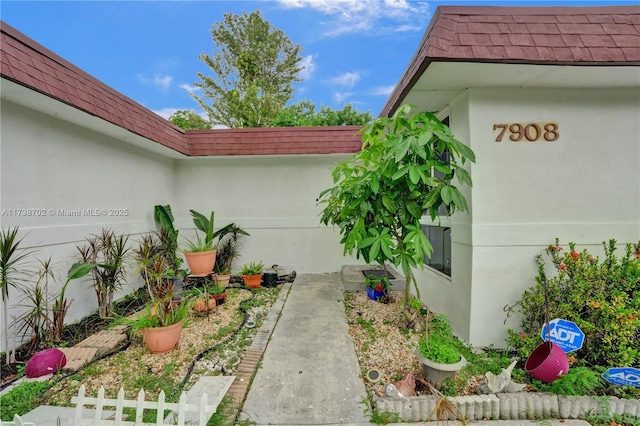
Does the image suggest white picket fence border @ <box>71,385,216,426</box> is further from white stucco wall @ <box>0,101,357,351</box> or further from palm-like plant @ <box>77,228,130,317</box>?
palm-like plant @ <box>77,228,130,317</box>

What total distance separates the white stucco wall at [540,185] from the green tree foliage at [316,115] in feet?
40.2

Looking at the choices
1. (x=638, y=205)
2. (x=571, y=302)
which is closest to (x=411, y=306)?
(x=571, y=302)

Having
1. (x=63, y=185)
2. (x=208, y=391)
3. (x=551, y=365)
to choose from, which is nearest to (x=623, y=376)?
(x=551, y=365)

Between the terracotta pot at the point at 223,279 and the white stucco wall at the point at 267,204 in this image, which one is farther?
the white stucco wall at the point at 267,204

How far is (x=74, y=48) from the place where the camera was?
5266 millimetres

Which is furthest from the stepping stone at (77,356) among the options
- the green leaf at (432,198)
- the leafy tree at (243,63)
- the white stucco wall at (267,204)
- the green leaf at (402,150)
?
the leafy tree at (243,63)

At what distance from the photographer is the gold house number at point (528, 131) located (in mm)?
3260

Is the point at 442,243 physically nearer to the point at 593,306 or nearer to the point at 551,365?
the point at 593,306

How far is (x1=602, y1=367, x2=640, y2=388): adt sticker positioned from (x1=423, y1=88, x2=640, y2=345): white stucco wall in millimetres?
1024

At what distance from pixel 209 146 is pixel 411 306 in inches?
222

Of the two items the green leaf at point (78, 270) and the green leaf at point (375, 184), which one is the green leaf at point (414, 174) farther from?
the green leaf at point (78, 270)

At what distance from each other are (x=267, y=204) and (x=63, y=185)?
3.90 metres

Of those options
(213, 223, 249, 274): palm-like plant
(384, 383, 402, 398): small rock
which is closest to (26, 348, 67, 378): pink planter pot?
(213, 223, 249, 274): palm-like plant

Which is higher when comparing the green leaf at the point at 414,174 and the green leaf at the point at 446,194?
the green leaf at the point at 414,174
